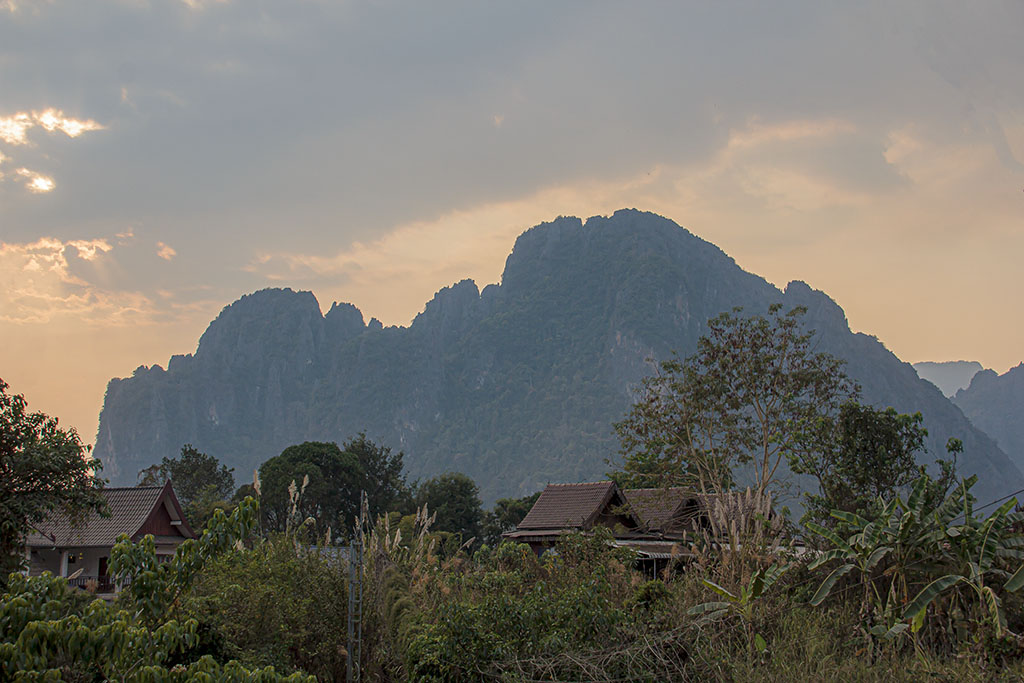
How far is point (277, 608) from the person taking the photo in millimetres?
8766

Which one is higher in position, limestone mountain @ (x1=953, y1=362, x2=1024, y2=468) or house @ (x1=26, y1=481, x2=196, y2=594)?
limestone mountain @ (x1=953, y1=362, x2=1024, y2=468)

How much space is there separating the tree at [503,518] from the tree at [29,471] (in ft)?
106

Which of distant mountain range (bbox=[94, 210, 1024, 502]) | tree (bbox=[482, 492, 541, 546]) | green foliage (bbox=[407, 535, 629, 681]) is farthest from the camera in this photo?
distant mountain range (bbox=[94, 210, 1024, 502])

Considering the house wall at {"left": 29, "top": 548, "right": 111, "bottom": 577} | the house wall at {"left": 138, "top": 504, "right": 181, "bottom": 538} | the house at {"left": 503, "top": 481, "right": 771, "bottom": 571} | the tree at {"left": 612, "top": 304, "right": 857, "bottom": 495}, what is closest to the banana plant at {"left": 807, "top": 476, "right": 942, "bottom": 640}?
the tree at {"left": 612, "top": 304, "right": 857, "bottom": 495}

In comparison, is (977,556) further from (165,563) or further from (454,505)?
(454,505)

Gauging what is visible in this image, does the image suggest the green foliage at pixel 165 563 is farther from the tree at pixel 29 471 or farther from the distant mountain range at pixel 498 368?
the distant mountain range at pixel 498 368

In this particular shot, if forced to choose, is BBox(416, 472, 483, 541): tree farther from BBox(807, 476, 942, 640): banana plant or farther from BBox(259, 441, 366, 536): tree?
BBox(807, 476, 942, 640): banana plant

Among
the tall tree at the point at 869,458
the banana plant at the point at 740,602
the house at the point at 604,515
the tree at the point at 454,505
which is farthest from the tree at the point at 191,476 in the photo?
the banana plant at the point at 740,602

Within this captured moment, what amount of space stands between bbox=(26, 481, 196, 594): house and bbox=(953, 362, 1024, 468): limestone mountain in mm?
163913

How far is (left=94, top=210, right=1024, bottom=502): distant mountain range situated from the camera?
14375cm

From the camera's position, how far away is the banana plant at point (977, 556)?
789 cm

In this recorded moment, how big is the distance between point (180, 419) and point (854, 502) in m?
183

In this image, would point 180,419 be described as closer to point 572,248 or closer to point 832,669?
point 572,248

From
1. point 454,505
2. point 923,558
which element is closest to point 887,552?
point 923,558
